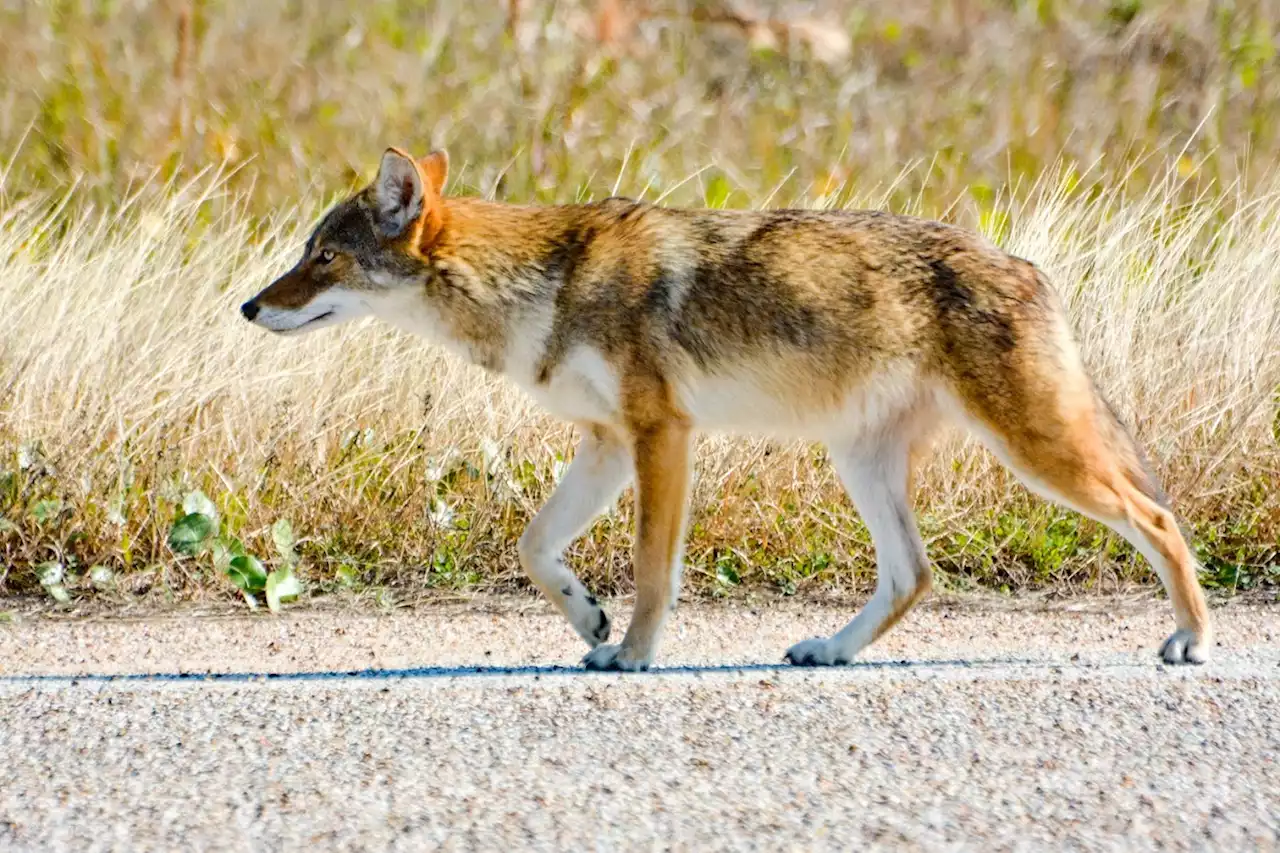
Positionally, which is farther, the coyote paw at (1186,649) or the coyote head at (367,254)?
the coyote head at (367,254)

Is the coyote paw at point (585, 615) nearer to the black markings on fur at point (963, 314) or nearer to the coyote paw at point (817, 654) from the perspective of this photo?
the coyote paw at point (817, 654)

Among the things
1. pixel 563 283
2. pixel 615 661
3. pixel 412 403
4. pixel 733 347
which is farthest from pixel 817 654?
pixel 412 403

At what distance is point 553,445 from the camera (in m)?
7.21

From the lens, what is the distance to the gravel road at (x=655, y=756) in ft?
12.0

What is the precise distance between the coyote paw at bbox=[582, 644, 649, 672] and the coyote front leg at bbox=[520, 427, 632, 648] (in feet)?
0.81

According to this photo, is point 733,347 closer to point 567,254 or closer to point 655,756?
point 567,254

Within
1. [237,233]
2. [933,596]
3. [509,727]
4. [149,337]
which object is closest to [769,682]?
[509,727]

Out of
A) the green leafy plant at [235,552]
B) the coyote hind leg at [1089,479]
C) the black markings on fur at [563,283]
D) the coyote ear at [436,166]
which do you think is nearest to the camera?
the coyote hind leg at [1089,479]

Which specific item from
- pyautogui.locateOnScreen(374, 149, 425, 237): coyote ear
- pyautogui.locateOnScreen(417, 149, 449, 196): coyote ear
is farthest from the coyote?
pyautogui.locateOnScreen(417, 149, 449, 196): coyote ear

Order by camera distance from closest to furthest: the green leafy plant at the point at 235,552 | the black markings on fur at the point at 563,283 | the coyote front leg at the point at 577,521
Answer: the black markings on fur at the point at 563,283 < the coyote front leg at the point at 577,521 < the green leafy plant at the point at 235,552

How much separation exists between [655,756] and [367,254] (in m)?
2.15

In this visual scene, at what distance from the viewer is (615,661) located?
5.39 metres

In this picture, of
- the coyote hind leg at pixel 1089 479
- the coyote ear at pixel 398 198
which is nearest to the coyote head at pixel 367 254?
the coyote ear at pixel 398 198

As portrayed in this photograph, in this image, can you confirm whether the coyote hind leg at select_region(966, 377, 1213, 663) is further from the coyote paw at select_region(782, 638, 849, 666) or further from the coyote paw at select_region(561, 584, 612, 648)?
the coyote paw at select_region(561, 584, 612, 648)
